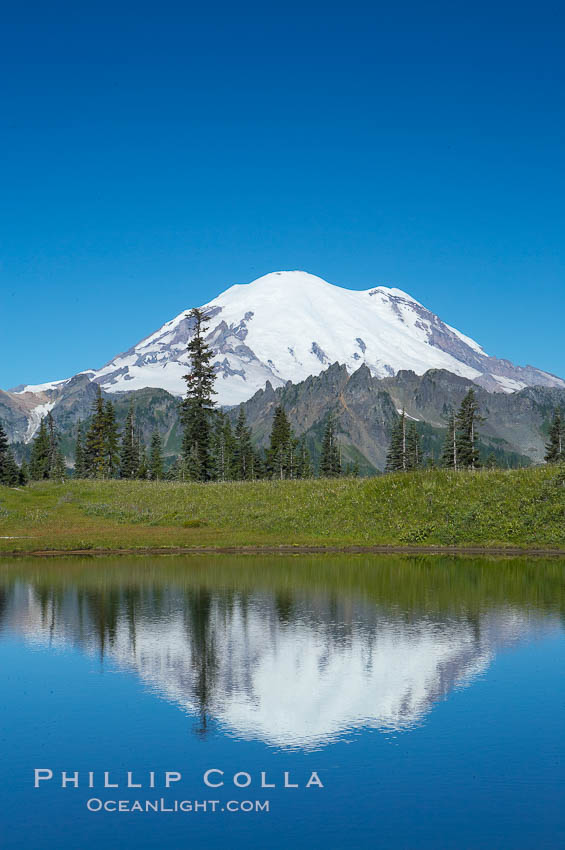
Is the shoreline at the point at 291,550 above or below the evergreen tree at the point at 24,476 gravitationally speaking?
below

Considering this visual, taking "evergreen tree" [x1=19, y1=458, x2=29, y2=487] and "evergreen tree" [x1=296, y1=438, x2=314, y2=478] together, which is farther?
"evergreen tree" [x1=296, y1=438, x2=314, y2=478]

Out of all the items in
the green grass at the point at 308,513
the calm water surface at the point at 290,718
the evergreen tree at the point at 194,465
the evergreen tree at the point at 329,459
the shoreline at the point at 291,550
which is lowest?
the calm water surface at the point at 290,718

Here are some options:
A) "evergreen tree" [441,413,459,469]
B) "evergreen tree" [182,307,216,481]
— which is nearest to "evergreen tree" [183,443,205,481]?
"evergreen tree" [182,307,216,481]

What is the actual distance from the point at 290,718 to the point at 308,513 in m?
39.9

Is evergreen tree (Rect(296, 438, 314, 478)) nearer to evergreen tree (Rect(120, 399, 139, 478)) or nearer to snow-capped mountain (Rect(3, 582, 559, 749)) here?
evergreen tree (Rect(120, 399, 139, 478))

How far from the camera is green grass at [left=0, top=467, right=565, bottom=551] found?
165 ft

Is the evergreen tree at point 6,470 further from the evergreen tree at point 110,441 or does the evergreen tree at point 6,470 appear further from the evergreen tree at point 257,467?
the evergreen tree at point 257,467

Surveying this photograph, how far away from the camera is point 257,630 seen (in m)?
25.4

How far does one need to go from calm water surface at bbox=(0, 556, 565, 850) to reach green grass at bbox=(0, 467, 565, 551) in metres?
18.8

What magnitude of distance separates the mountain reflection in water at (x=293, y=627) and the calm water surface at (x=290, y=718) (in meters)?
0.10

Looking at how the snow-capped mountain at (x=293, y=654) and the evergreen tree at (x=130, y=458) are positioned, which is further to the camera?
the evergreen tree at (x=130, y=458)

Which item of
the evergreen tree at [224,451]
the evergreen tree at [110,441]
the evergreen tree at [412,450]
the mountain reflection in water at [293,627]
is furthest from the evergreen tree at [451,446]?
the mountain reflection in water at [293,627]

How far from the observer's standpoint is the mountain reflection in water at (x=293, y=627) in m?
17.8

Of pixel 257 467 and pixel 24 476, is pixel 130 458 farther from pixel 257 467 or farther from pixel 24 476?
pixel 24 476
